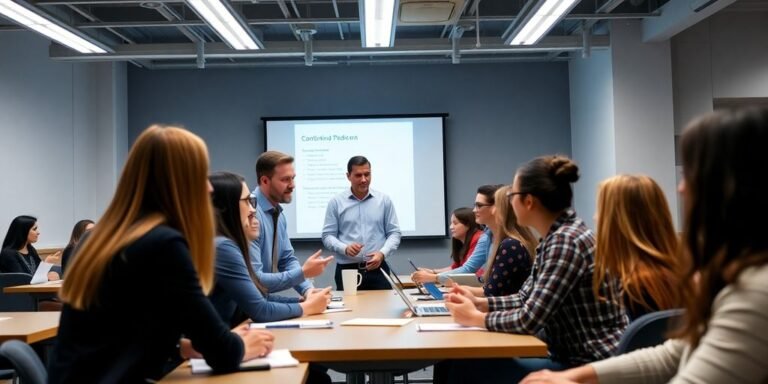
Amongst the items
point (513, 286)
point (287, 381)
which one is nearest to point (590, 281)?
point (513, 286)

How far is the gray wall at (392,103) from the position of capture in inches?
318

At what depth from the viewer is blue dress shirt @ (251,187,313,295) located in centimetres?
302

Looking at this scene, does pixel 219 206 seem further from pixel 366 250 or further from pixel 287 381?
pixel 366 250

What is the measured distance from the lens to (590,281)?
2.19 metres

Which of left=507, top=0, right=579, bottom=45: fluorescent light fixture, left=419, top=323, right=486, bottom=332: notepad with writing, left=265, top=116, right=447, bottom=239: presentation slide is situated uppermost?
left=507, top=0, right=579, bottom=45: fluorescent light fixture

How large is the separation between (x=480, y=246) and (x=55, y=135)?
4683mm

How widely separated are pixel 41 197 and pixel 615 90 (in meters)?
5.42

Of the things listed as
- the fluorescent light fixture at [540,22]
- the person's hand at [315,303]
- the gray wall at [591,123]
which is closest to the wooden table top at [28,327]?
the person's hand at [315,303]

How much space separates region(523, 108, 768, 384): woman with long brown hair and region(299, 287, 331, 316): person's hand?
6.29 ft

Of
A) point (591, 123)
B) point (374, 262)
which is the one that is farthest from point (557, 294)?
point (591, 123)

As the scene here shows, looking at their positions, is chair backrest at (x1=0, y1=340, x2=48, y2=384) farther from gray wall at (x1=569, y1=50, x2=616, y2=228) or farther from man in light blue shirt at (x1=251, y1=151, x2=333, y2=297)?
gray wall at (x1=569, y1=50, x2=616, y2=228)

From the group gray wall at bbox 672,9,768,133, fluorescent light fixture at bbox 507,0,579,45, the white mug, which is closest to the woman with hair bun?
the white mug

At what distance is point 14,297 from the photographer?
16.2 feet

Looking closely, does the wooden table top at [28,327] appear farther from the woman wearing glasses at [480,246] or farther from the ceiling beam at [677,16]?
the ceiling beam at [677,16]
